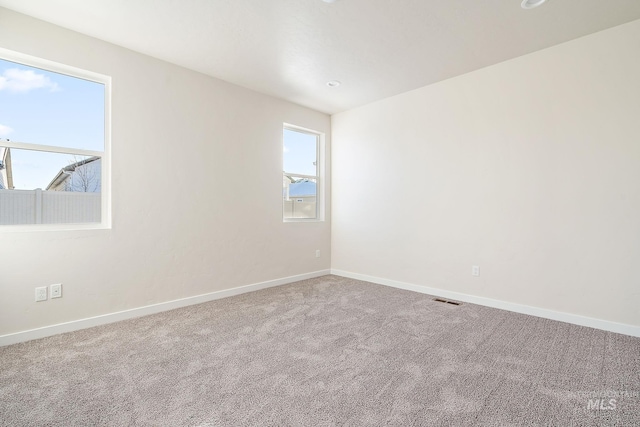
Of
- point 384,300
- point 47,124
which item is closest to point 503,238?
point 384,300

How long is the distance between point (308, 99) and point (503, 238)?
3065 mm

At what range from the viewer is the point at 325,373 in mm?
1979

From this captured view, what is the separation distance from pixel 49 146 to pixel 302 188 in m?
3.02

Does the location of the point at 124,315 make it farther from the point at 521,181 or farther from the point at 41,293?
the point at 521,181

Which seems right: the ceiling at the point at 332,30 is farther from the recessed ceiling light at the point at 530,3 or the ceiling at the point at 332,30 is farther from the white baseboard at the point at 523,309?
the white baseboard at the point at 523,309

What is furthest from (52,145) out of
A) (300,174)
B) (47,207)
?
(300,174)

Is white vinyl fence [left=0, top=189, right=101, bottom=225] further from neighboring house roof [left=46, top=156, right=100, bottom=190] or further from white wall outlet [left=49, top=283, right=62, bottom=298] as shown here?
white wall outlet [left=49, top=283, right=62, bottom=298]

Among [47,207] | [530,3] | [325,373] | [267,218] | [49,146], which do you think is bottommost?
[325,373]

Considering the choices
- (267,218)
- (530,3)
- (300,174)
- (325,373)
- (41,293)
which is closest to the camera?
(325,373)

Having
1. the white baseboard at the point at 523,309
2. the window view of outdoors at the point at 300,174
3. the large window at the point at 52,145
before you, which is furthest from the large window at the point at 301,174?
the large window at the point at 52,145

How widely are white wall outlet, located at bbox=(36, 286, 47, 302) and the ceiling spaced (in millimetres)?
2242

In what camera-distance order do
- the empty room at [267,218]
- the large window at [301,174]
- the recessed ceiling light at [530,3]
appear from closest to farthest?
1. the empty room at [267,218]
2. the recessed ceiling light at [530,3]
3. the large window at [301,174]

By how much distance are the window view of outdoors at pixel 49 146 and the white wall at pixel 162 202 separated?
0.18 m

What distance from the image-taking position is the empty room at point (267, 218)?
183 cm
